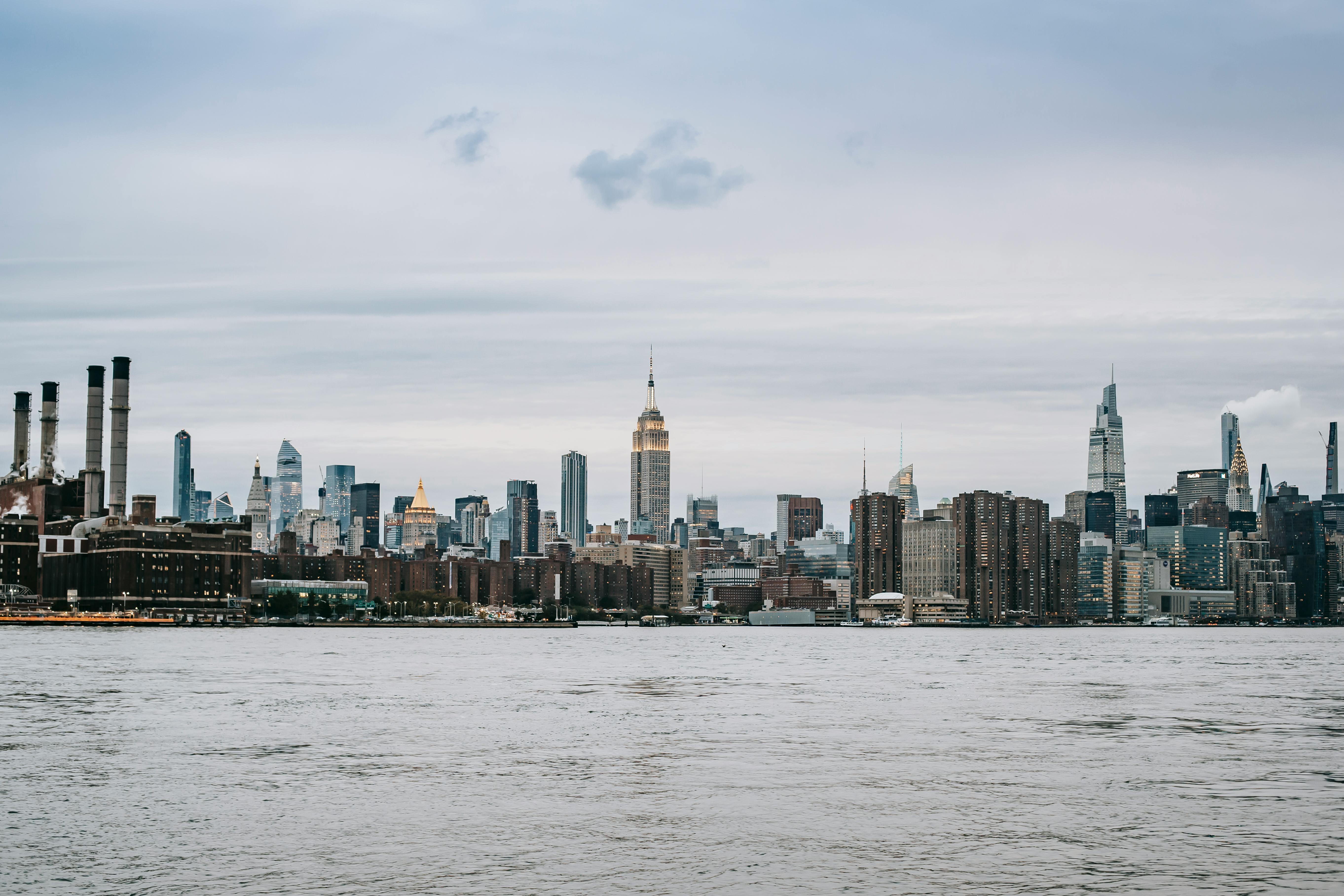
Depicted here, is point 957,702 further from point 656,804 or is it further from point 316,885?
point 316,885

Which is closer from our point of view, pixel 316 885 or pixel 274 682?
pixel 316 885

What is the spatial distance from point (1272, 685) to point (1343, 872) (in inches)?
2951

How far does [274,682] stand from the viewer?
97750mm

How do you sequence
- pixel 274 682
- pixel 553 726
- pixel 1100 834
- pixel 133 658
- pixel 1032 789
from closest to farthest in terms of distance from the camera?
pixel 1100 834, pixel 1032 789, pixel 553 726, pixel 274 682, pixel 133 658

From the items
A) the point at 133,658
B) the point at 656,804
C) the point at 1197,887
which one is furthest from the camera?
the point at 133,658

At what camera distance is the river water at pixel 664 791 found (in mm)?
33062

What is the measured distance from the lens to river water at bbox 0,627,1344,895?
33062mm

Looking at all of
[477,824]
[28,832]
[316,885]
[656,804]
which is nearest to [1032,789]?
[656,804]

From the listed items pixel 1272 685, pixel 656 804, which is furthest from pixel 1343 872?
pixel 1272 685

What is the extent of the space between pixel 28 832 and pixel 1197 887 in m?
27.4

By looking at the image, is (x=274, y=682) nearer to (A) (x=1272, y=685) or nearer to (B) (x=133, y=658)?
(B) (x=133, y=658)

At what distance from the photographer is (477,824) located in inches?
1544

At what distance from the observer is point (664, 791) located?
44.8 m

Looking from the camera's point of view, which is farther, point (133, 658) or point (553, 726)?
point (133, 658)
